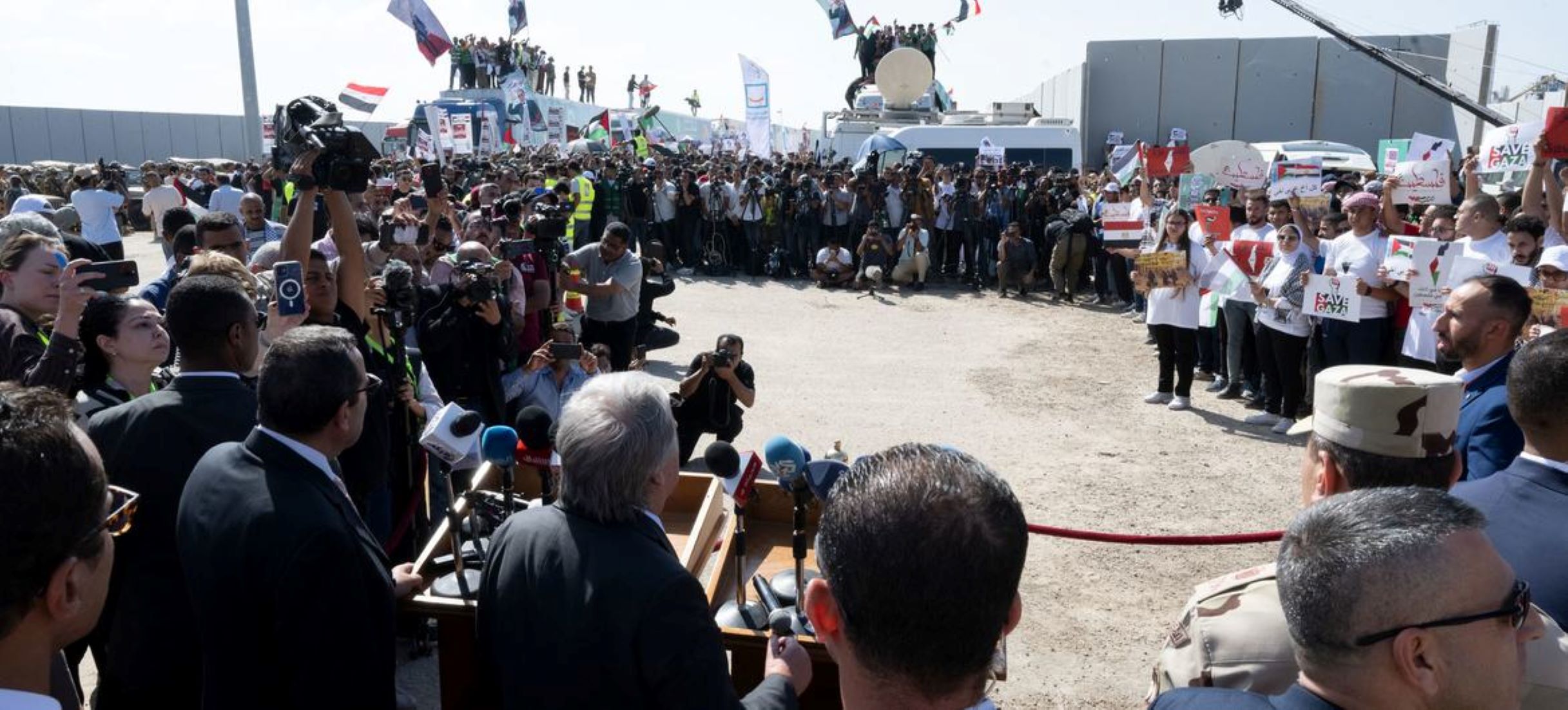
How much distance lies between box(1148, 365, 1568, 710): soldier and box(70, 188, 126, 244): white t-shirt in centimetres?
1293

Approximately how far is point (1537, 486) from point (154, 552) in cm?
375

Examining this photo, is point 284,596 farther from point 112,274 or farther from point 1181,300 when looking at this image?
point 1181,300

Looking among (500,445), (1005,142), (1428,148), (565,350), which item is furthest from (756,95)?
(500,445)

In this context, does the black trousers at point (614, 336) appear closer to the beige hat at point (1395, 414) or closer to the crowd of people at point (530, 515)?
the crowd of people at point (530, 515)

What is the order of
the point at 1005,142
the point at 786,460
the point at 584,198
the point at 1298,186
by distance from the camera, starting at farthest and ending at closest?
1. the point at 1005,142
2. the point at 584,198
3. the point at 1298,186
4. the point at 786,460

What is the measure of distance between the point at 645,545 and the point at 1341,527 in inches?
56.1

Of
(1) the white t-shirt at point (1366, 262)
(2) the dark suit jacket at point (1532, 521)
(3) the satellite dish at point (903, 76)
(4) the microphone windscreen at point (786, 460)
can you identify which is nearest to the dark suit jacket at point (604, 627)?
(4) the microphone windscreen at point (786, 460)

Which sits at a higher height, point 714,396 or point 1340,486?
point 1340,486

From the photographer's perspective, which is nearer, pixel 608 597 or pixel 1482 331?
pixel 608 597

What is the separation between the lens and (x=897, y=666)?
4.96 ft

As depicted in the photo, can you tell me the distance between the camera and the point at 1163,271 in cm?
946

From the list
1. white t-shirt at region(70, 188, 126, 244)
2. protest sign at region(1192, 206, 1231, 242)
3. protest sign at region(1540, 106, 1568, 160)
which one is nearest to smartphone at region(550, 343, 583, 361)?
protest sign at region(1192, 206, 1231, 242)

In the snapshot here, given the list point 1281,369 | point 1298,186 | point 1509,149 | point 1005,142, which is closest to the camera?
point 1509,149

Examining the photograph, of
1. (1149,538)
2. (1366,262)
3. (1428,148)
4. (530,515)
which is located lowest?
(1149,538)
